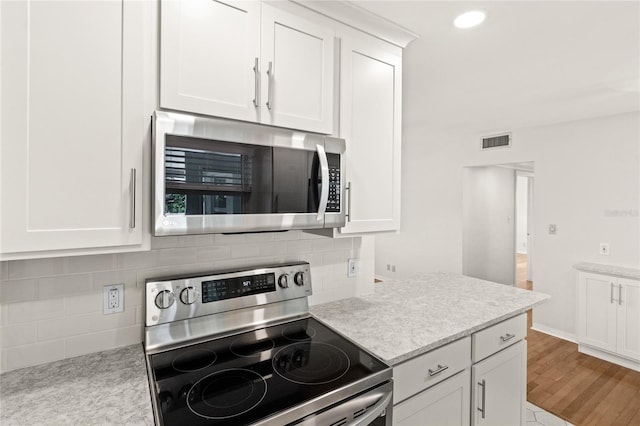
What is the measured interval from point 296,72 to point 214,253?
2.92ft

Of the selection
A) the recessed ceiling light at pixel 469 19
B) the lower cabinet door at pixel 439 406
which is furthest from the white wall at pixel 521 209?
the lower cabinet door at pixel 439 406

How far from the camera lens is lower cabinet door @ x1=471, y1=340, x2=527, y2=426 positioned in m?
1.55

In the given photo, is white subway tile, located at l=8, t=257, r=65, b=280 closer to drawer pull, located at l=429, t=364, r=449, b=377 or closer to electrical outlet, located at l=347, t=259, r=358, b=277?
electrical outlet, located at l=347, t=259, r=358, b=277

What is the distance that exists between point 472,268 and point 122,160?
4.92m

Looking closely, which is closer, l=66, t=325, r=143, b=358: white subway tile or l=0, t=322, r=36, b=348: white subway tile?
l=0, t=322, r=36, b=348: white subway tile

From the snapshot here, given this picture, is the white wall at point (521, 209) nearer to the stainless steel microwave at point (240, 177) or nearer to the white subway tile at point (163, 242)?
the stainless steel microwave at point (240, 177)

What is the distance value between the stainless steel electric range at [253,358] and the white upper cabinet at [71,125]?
0.41 meters

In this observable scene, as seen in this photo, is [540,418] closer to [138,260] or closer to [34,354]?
[138,260]

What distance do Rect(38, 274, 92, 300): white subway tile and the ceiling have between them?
1719mm

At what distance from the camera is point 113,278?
1.25 meters

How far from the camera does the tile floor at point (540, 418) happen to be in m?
2.22

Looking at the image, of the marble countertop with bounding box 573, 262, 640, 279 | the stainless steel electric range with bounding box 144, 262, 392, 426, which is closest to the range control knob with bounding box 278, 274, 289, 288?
the stainless steel electric range with bounding box 144, 262, 392, 426

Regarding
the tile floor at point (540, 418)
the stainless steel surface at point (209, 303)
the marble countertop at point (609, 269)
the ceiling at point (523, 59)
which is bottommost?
the tile floor at point (540, 418)

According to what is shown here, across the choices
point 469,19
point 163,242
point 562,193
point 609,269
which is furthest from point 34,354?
point 562,193
